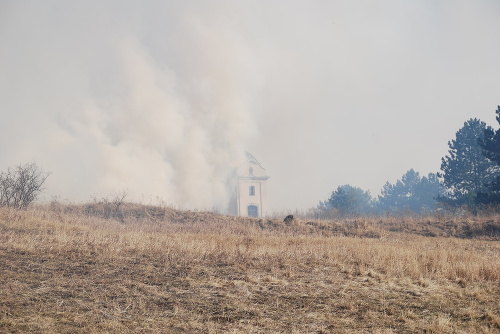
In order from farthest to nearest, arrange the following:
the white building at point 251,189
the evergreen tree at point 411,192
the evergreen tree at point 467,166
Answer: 1. the evergreen tree at point 411,192
2. the white building at point 251,189
3. the evergreen tree at point 467,166

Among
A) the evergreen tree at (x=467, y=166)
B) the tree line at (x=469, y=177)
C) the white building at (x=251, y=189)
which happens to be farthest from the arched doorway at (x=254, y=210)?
the evergreen tree at (x=467, y=166)

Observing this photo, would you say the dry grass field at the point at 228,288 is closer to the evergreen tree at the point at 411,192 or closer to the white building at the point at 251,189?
the white building at the point at 251,189

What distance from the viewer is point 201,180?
47.0m

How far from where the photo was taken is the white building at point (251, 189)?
4975cm

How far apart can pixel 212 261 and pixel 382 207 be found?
81.2 m

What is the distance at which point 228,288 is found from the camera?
337 inches

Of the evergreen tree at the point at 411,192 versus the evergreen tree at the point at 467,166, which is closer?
the evergreen tree at the point at 467,166

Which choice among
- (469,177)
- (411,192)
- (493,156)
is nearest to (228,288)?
(493,156)

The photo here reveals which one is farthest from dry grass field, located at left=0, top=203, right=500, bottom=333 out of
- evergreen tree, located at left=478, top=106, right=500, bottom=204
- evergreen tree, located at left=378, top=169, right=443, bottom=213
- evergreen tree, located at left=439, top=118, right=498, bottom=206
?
evergreen tree, located at left=378, top=169, right=443, bottom=213

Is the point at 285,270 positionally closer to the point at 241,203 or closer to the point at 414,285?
the point at 414,285

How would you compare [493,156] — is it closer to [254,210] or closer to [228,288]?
[254,210]

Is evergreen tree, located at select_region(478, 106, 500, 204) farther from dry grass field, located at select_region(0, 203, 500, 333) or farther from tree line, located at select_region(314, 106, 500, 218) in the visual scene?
dry grass field, located at select_region(0, 203, 500, 333)

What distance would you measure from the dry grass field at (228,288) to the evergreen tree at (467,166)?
3399cm

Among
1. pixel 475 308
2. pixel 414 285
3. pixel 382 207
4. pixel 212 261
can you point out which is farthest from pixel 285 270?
pixel 382 207
